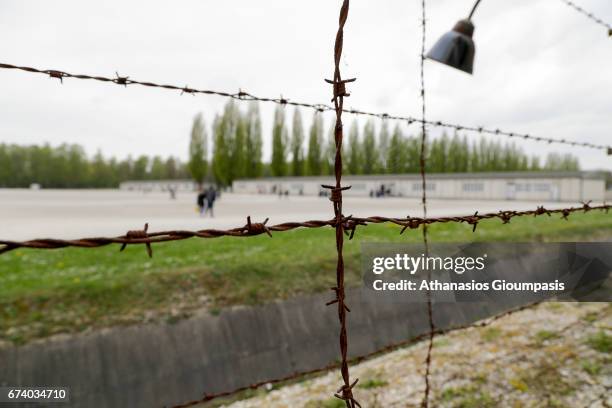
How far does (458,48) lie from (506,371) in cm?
284

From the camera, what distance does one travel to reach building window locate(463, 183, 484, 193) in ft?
98.8

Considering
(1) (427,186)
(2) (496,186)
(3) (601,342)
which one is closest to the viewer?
(3) (601,342)

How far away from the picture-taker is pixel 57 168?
6869cm

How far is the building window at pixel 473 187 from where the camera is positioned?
30.1 metres

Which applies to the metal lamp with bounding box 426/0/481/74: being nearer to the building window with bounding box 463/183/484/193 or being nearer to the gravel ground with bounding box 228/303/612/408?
the gravel ground with bounding box 228/303/612/408

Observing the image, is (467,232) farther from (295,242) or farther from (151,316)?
(151,316)

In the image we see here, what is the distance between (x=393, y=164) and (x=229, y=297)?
4467 millimetres

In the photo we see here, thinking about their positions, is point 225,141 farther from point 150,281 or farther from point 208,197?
point 150,281

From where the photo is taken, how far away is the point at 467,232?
11.8 meters

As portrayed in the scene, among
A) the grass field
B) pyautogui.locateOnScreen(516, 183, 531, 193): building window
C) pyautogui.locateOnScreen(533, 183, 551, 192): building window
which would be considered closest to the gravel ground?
the grass field

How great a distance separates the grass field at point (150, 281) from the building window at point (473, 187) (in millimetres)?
23695

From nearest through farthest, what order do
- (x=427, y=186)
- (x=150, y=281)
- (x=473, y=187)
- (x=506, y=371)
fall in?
(x=506, y=371)
(x=150, y=281)
(x=473, y=187)
(x=427, y=186)

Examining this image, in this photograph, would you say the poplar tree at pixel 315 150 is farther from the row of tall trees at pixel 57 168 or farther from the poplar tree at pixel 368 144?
the row of tall trees at pixel 57 168

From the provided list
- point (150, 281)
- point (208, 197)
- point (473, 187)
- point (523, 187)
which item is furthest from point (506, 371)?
point (473, 187)
